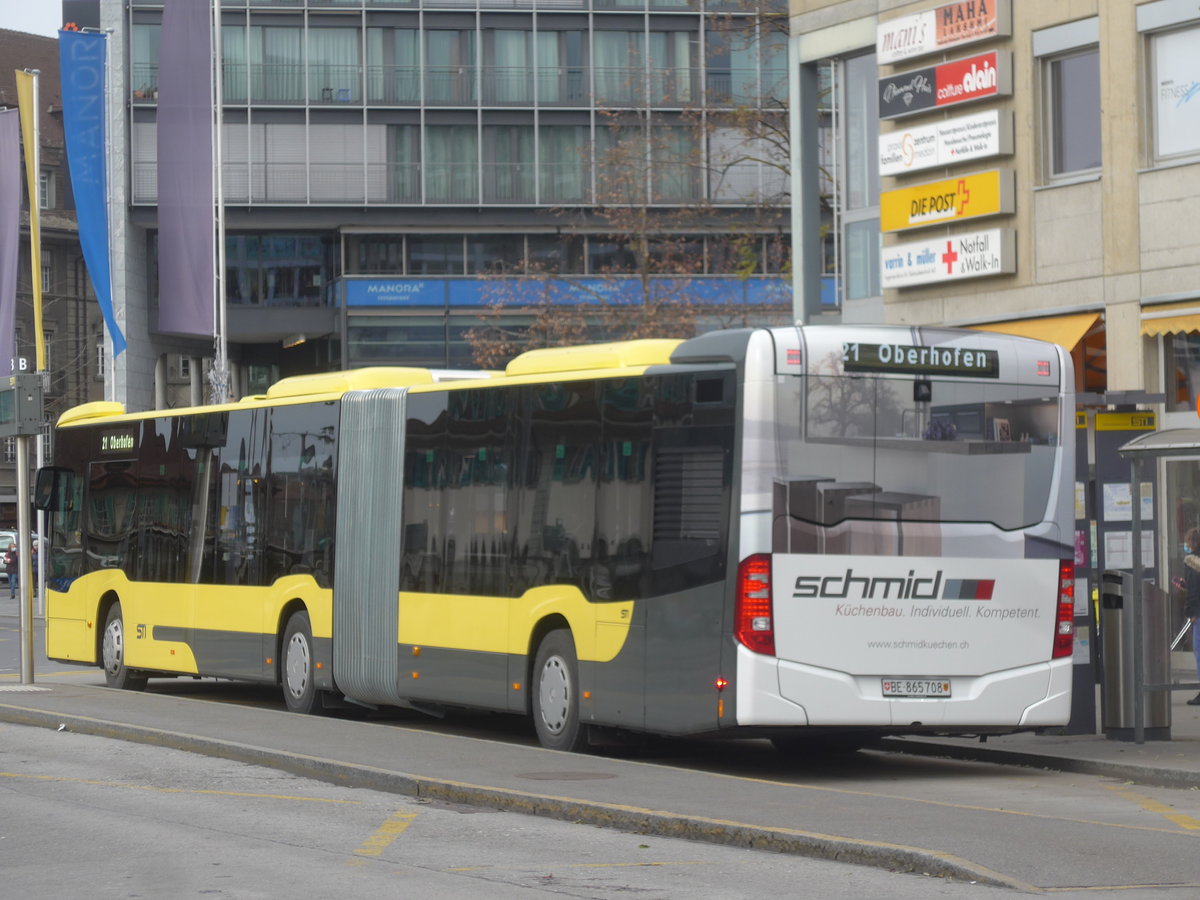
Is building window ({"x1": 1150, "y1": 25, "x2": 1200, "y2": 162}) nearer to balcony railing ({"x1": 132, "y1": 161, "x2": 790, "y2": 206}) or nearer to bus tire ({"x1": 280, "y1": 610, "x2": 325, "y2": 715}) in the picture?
bus tire ({"x1": 280, "y1": 610, "x2": 325, "y2": 715})

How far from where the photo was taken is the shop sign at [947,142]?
2417cm

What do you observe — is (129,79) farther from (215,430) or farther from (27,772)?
(27,772)

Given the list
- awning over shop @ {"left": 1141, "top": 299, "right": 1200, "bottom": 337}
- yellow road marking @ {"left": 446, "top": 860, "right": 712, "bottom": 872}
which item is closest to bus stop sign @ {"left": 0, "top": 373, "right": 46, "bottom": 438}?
awning over shop @ {"left": 1141, "top": 299, "right": 1200, "bottom": 337}

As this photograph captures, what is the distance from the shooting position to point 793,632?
526 inches

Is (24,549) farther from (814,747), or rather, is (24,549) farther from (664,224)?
(664,224)

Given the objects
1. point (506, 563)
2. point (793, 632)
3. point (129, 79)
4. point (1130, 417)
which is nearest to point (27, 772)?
point (506, 563)

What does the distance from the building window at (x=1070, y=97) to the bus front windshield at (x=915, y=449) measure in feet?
32.8

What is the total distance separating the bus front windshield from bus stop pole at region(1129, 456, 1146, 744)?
57.0 inches

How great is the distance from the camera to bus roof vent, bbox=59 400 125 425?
23.3m

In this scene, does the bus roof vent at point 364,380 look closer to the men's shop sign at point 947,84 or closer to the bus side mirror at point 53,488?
the bus side mirror at point 53,488

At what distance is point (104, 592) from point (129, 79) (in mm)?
41948

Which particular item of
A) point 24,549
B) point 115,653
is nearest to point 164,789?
point 24,549

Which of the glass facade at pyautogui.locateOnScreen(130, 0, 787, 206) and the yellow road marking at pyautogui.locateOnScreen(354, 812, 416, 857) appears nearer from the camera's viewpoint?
the yellow road marking at pyautogui.locateOnScreen(354, 812, 416, 857)

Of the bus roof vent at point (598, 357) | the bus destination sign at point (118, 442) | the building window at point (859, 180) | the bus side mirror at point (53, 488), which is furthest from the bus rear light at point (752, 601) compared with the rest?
the building window at point (859, 180)
